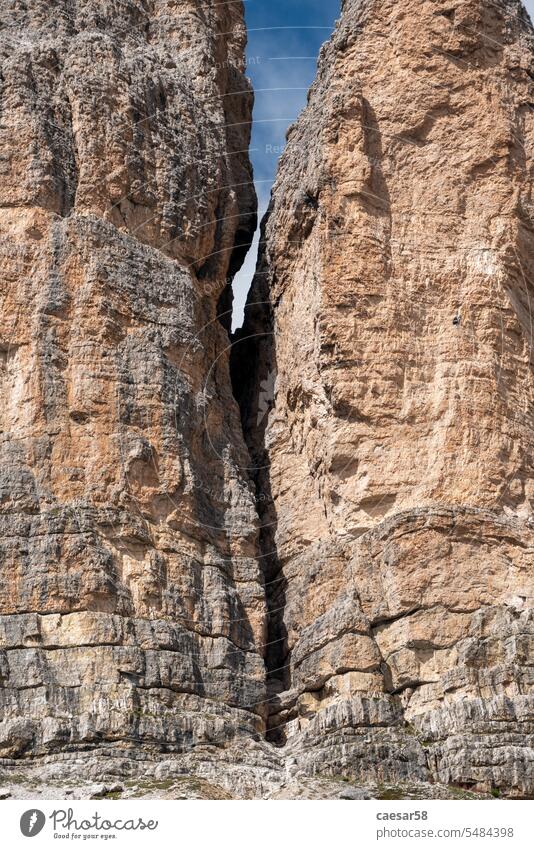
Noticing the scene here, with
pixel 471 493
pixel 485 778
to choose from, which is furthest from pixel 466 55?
pixel 485 778

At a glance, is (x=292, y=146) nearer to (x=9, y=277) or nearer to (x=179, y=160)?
(x=179, y=160)

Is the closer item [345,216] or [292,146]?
[345,216]

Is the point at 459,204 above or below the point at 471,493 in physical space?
above

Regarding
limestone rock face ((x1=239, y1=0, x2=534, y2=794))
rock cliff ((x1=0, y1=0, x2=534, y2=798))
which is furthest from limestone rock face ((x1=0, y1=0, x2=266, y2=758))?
limestone rock face ((x1=239, y1=0, x2=534, y2=794))

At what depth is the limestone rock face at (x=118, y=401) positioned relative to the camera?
44938 mm

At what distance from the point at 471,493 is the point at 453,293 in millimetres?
5259

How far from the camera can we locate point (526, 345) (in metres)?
51.1

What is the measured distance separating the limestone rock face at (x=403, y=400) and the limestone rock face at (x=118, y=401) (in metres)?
1.59
